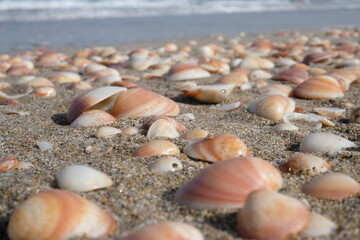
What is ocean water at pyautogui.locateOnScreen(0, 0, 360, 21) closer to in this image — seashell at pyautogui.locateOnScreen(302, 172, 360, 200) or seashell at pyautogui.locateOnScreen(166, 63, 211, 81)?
seashell at pyautogui.locateOnScreen(166, 63, 211, 81)

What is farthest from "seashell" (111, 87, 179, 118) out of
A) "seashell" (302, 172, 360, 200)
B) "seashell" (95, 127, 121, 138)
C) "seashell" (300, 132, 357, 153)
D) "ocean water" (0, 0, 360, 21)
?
"ocean water" (0, 0, 360, 21)

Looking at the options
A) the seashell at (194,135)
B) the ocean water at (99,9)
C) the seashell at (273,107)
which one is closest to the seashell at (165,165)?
the seashell at (194,135)

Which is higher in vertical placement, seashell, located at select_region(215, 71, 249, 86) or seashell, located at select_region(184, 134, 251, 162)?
seashell, located at select_region(184, 134, 251, 162)

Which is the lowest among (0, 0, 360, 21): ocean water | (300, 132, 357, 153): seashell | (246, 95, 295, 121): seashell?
(0, 0, 360, 21): ocean water

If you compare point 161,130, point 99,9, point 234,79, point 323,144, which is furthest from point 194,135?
point 99,9

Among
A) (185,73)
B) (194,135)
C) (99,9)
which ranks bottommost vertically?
(99,9)

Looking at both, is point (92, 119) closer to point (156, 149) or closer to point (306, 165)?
point (156, 149)
